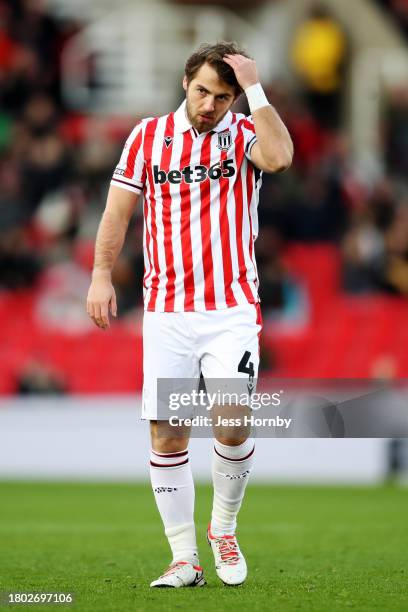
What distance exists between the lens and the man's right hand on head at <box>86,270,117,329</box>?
5.95 m

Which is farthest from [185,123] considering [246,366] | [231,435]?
[231,435]

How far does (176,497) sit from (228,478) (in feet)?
0.77

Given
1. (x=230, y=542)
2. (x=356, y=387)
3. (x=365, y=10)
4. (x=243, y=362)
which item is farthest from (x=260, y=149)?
(x=365, y=10)

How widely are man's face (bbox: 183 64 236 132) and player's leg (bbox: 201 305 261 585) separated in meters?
0.79

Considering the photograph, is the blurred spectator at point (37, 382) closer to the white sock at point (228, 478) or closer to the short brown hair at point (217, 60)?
the white sock at point (228, 478)

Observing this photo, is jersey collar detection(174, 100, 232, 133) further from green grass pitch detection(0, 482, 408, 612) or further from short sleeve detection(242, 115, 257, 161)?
green grass pitch detection(0, 482, 408, 612)

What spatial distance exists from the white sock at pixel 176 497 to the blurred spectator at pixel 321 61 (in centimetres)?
1235

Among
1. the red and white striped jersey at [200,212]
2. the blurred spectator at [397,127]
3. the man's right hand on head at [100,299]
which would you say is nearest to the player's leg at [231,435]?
the red and white striped jersey at [200,212]

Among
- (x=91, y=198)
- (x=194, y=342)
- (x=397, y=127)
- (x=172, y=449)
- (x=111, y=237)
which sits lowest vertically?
(x=91, y=198)

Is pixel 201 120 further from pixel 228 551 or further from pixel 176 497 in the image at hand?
pixel 228 551

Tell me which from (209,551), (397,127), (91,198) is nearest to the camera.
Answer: (209,551)

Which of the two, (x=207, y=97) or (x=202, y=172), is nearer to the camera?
(x=207, y=97)

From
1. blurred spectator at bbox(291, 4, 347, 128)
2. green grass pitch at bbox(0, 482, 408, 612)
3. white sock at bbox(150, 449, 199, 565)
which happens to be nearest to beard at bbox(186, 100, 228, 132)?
white sock at bbox(150, 449, 199, 565)

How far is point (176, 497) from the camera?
6059mm
